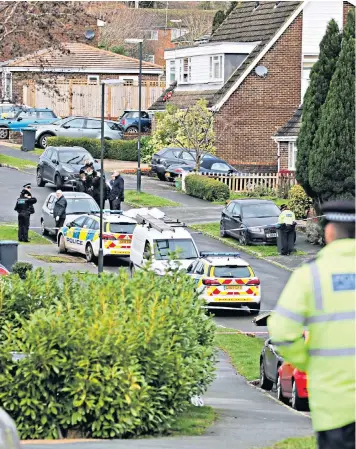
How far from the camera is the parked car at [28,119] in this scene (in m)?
60.2

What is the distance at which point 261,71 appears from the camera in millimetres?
→ 53406

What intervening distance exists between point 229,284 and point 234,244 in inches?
364

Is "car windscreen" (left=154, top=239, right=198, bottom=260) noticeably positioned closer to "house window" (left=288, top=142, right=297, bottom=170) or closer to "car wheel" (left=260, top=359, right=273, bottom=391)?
"car wheel" (left=260, top=359, right=273, bottom=391)

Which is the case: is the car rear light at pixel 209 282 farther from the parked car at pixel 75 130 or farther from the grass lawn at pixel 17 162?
the parked car at pixel 75 130

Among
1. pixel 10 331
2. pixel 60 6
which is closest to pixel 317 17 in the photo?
pixel 60 6

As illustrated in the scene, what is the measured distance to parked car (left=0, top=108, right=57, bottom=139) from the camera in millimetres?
60188

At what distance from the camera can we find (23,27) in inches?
1003

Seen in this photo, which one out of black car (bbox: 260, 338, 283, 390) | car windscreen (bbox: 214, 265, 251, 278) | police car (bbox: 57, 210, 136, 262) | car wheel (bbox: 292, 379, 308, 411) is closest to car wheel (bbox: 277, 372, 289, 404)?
black car (bbox: 260, 338, 283, 390)

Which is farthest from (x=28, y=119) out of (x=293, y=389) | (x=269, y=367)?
(x=293, y=389)

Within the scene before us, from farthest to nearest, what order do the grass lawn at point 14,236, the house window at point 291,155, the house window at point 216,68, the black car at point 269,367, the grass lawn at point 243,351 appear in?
the house window at point 216,68
the house window at point 291,155
the grass lawn at point 14,236
the grass lawn at point 243,351
the black car at point 269,367

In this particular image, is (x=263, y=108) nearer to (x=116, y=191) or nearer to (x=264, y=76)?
(x=264, y=76)

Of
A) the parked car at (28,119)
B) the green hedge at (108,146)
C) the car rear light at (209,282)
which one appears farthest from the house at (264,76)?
the car rear light at (209,282)

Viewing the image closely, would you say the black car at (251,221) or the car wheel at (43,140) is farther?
the car wheel at (43,140)

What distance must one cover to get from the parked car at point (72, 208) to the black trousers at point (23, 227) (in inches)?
39.5
